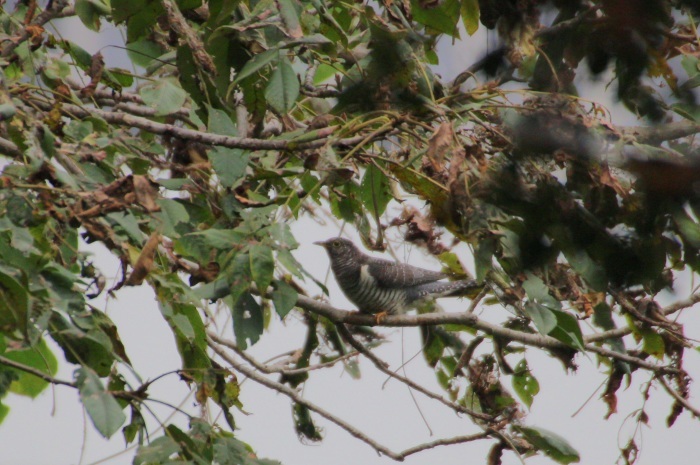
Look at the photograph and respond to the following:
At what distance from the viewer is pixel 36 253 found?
2389 millimetres

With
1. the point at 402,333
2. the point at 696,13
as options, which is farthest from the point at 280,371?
the point at 696,13

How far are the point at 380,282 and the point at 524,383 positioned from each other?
4.72ft

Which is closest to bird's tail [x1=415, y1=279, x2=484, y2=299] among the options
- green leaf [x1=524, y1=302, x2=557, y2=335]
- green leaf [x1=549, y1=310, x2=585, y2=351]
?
green leaf [x1=549, y1=310, x2=585, y2=351]

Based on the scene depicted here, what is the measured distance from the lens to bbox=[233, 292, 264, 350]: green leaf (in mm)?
2689

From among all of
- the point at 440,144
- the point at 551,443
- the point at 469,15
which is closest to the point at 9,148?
the point at 440,144

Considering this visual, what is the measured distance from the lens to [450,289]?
5133 mm

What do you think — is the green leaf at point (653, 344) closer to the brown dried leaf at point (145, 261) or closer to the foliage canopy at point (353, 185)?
the foliage canopy at point (353, 185)

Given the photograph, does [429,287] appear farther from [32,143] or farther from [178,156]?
[32,143]

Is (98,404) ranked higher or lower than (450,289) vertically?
lower

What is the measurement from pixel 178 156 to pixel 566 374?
1.85m

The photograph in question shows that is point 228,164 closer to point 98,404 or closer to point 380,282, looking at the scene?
point 98,404

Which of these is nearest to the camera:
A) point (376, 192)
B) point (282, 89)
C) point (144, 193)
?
point (144, 193)

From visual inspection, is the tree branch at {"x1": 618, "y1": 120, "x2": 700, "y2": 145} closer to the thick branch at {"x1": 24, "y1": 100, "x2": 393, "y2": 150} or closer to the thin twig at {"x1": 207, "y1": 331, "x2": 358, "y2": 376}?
the thick branch at {"x1": 24, "y1": 100, "x2": 393, "y2": 150}

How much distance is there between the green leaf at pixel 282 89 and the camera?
9.70 feet
